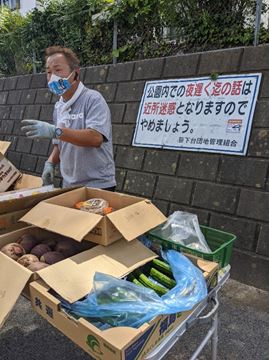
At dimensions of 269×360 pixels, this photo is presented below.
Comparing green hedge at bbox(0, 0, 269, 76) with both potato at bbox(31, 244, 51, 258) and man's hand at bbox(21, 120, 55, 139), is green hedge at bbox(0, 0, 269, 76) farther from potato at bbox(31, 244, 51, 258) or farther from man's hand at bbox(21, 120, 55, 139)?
potato at bbox(31, 244, 51, 258)

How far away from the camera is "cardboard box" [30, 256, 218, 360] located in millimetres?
1047

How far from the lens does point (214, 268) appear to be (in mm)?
1524

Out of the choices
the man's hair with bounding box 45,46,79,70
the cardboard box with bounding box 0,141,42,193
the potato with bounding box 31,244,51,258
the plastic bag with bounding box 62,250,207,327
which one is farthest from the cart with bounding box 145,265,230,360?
the man's hair with bounding box 45,46,79,70

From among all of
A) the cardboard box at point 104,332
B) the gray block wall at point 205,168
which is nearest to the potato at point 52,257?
the cardboard box at point 104,332

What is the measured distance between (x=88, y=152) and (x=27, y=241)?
853mm

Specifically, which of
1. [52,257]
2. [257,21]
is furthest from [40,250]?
[257,21]

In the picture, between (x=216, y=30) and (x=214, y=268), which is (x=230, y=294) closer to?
(x=214, y=268)

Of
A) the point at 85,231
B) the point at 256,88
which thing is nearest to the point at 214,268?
the point at 85,231

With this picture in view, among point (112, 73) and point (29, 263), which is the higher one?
point (112, 73)

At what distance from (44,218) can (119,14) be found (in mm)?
3869

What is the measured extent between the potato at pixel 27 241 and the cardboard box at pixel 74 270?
0.19m

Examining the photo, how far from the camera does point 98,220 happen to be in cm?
149

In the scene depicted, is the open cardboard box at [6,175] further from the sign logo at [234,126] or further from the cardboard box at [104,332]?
the sign logo at [234,126]

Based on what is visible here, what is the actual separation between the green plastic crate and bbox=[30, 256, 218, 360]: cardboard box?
0.32 metres
